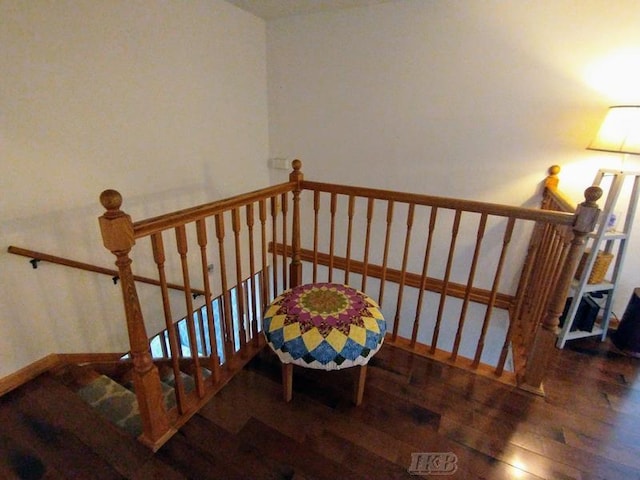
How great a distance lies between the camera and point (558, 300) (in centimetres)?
148

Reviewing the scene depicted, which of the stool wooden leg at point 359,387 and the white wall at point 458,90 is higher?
the white wall at point 458,90

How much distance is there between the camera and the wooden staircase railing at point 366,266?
128cm

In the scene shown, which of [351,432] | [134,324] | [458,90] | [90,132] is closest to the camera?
[134,324]

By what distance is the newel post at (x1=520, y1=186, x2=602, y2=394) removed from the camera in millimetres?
1290

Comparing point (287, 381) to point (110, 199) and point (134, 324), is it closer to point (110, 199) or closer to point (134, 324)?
point (134, 324)

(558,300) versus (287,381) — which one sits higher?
(558,300)

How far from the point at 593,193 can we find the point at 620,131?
93cm

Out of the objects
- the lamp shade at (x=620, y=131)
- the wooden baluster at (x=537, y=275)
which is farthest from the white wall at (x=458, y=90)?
the wooden baluster at (x=537, y=275)

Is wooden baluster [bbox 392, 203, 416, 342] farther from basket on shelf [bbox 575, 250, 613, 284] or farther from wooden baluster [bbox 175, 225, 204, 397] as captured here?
basket on shelf [bbox 575, 250, 613, 284]

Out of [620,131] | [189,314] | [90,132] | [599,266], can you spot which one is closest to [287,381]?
[189,314]

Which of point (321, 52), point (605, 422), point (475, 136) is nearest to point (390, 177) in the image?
point (475, 136)

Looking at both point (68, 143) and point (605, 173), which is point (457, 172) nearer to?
point (605, 173)

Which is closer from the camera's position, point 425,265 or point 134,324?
point 134,324

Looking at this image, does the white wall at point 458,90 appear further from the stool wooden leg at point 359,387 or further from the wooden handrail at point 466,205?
the stool wooden leg at point 359,387
